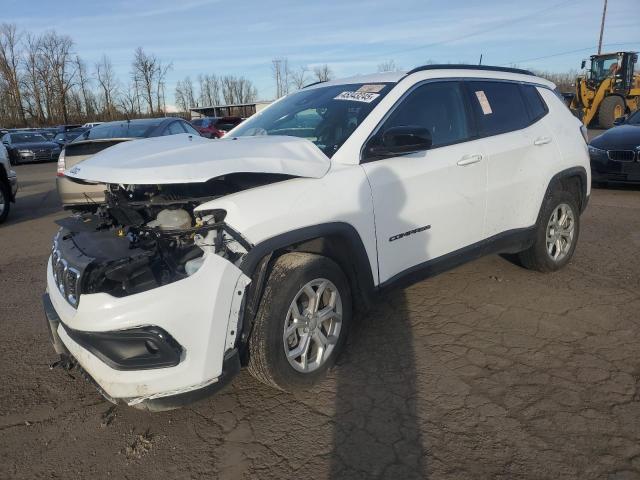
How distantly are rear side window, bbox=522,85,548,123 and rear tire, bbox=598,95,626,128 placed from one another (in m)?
20.5

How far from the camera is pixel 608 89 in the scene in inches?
888

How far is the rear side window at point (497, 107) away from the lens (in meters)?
4.10

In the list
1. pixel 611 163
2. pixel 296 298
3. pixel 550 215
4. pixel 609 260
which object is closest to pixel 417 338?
pixel 296 298

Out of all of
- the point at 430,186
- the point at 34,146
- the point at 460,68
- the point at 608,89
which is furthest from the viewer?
the point at 34,146

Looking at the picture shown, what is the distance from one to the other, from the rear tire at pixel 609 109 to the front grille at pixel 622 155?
601 inches

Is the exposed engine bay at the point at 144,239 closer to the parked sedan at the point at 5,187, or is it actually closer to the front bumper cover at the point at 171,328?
the front bumper cover at the point at 171,328

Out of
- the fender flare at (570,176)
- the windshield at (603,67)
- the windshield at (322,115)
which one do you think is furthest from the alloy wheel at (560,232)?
the windshield at (603,67)

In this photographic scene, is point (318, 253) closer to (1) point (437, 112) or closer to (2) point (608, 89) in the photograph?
(1) point (437, 112)

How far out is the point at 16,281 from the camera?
17.9 ft

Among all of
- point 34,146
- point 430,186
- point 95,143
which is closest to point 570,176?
point 430,186

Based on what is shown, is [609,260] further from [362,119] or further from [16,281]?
[16,281]

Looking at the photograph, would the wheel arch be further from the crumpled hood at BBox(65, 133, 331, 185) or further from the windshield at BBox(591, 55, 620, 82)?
the windshield at BBox(591, 55, 620, 82)

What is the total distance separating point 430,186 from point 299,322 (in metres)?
1.38

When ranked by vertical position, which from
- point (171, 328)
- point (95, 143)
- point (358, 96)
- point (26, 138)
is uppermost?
point (358, 96)
